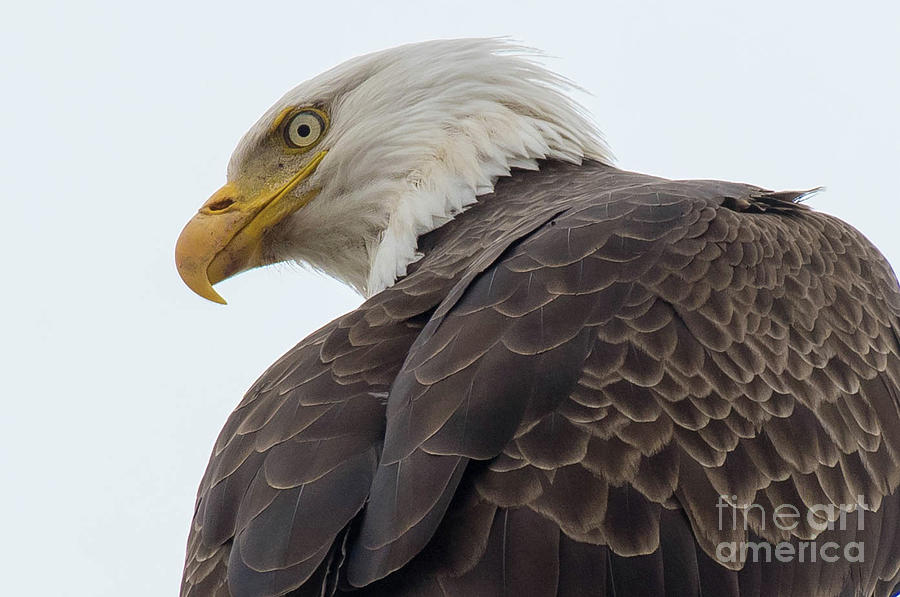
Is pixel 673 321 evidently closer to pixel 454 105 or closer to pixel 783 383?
pixel 783 383

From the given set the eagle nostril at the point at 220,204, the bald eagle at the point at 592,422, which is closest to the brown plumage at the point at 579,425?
the bald eagle at the point at 592,422

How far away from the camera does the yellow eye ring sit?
5566 millimetres

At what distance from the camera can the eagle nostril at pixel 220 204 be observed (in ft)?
18.0

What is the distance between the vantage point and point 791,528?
347 centimetres

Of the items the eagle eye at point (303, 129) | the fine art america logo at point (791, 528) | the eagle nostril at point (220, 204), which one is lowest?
the fine art america logo at point (791, 528)

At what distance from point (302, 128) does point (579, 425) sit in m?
2.73

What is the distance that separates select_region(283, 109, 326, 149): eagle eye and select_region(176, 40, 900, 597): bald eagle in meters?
1.13

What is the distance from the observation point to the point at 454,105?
18.1 feet

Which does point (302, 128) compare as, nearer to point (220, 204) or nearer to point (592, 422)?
point (220, 204)

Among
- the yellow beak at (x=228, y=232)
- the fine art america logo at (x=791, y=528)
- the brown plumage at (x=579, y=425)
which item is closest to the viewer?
the brown plumage at (x=579, y=425)

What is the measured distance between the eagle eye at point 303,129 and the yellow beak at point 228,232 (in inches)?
3.3

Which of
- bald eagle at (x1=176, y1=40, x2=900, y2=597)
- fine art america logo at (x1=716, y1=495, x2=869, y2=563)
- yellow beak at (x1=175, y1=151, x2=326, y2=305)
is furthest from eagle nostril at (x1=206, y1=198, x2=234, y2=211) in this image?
fine art america logo at (x1=716, y1=495, x2=869, y2=563)

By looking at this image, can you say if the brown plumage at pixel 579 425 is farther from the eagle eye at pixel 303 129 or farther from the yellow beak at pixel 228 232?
the eagle eye at pixel 303 129

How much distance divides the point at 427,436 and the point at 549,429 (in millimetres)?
304
